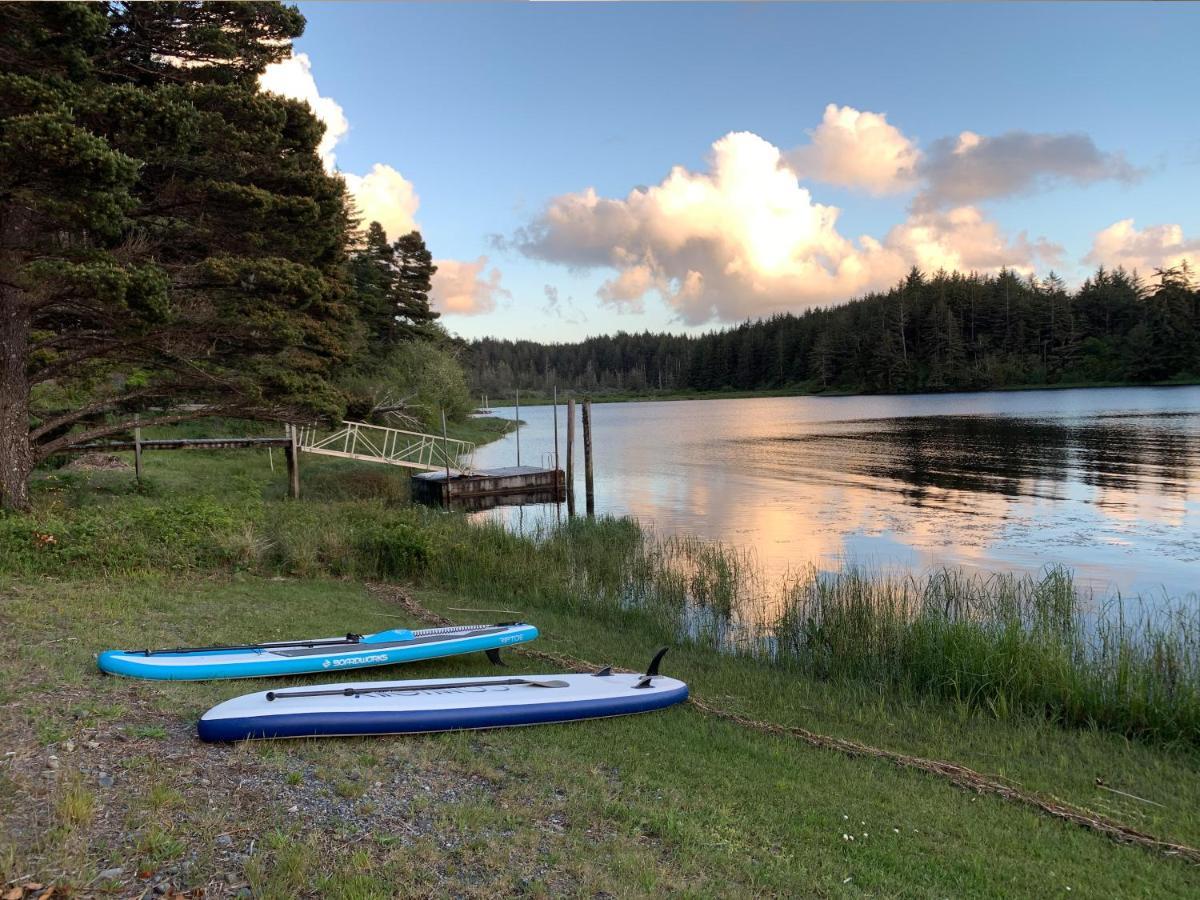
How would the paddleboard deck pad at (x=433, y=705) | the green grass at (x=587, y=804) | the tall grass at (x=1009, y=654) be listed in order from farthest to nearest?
the tall grass at (x=1009, y=654) < the paddleboard deck pad at (x=433, y=705) < the green grass at (x=587, y=804)

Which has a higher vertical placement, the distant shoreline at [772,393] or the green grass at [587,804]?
the distant shoreline at [772,393]

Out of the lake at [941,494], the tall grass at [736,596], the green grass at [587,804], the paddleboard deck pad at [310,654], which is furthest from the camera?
the lake at [941,494]

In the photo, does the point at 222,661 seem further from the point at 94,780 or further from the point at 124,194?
the point at 124,194

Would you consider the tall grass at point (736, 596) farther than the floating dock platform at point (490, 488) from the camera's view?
No

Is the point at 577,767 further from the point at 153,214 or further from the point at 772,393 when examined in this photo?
the point at 772,393

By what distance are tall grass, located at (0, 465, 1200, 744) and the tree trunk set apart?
1.57ft

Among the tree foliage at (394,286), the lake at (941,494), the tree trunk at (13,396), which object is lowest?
the lake at (941,494)

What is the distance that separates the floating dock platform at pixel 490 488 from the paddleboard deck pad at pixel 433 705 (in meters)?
17.9

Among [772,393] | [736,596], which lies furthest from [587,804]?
[772,393]

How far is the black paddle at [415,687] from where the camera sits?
5574 millimetres

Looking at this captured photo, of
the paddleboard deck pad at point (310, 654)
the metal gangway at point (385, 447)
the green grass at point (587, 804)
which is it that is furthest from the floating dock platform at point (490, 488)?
the green grass at point (587, 804)

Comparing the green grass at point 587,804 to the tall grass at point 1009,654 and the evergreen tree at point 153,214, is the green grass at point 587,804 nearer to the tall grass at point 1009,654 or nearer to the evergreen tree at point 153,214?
the tall grass at point 1009,654

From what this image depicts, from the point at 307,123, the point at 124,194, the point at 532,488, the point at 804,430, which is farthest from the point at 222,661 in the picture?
the point at 804,430

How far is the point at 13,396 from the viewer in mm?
11141
